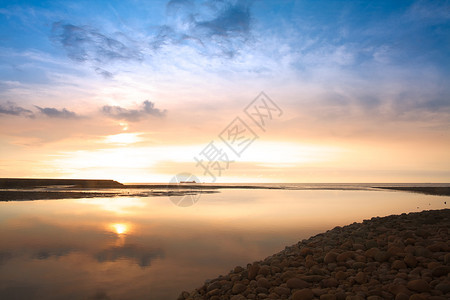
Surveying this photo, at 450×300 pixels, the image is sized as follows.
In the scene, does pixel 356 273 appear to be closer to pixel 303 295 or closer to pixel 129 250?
pixel 303 295

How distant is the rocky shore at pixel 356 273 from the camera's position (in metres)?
6.34

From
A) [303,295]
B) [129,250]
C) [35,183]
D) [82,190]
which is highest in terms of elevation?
[35,183]

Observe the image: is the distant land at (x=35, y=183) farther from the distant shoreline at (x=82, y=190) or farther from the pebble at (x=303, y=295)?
the pebble at (x=303, y=295)

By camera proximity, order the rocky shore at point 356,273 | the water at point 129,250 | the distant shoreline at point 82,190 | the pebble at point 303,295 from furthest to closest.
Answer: the distant shoreline at point 82,190 → the water at point 129,250 → the pebble at point 303,295 → the rocky shore at point 356,273

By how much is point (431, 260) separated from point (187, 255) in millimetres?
A: 8517

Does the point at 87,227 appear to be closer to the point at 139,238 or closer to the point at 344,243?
the point at 139,238

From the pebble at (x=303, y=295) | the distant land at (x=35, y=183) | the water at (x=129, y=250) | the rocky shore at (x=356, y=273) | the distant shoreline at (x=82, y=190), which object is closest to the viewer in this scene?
the rocky shore at (x=356, y=273)

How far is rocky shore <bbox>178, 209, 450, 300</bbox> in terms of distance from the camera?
634cm

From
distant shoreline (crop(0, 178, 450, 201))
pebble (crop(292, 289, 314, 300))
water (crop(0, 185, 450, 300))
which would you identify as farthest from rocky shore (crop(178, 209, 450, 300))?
distant shoreline (crop(0, 178, 450, 201))

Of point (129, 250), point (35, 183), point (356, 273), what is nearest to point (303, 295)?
point (356, 273)

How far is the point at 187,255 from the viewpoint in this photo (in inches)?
499

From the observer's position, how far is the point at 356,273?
24.7 ft

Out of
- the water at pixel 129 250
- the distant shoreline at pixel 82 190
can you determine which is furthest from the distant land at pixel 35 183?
the water at pixel 129 250

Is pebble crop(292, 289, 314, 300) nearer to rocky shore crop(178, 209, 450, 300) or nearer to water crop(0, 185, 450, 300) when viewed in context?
rocky shore crop(178, 209, 450, 300)
